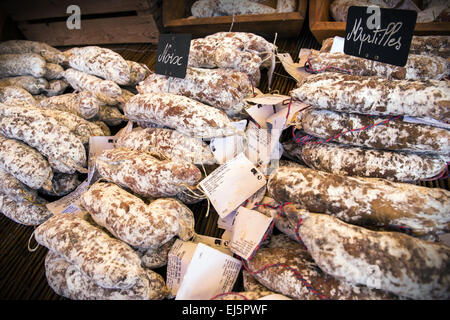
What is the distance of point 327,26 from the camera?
2.03m

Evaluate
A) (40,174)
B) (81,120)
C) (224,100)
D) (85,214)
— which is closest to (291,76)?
(224,100)

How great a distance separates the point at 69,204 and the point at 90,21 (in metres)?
1.96

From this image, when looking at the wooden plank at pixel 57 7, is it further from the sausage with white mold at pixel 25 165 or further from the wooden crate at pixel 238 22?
the sausage with white mold at pixel 25 165

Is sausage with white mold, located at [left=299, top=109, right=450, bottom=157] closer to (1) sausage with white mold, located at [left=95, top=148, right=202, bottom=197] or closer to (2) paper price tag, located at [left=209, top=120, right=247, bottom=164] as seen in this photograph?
(2) paper price tag, located at [left=209, top=120, right=247, bottom=164]

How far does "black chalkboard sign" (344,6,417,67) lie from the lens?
1299 millimetres

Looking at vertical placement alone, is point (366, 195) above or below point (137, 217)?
above

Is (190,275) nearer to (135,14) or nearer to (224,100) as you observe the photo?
(224,100)

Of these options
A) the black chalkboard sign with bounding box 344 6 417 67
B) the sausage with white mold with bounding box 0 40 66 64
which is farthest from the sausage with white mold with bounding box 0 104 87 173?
the black chalkboard sign with bounding box 344 6 417 67

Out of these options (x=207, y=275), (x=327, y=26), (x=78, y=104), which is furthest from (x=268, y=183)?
(x=78, y=104)

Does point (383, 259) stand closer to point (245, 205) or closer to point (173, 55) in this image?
point (245, 205)

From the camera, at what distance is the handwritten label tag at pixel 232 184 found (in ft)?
4.84

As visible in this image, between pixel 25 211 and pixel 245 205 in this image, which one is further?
pixel 25 211

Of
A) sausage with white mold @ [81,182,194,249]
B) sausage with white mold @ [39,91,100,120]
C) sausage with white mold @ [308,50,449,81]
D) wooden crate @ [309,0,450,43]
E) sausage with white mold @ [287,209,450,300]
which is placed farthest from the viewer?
sausage with white mold @ [39,91,100,120]

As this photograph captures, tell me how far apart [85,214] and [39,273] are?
422mm
